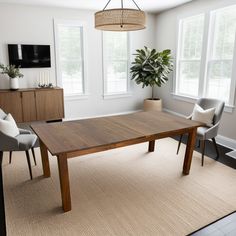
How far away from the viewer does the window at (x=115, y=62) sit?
537 centimetres

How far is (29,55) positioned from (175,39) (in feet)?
10.3

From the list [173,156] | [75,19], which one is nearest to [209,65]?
[173,156]

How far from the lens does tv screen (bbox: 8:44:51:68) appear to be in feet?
14.8

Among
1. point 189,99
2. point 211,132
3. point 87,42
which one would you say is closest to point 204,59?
point 189,99

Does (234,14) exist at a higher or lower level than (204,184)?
higher

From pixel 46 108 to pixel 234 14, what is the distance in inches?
148

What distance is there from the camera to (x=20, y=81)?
15.4 ft

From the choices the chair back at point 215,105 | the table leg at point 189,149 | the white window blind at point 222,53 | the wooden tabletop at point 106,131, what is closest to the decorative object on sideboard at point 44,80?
the wooden tabletop at point 106,131

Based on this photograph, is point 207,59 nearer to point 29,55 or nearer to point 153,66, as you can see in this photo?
point 153,66

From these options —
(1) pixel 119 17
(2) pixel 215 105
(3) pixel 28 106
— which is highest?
(1) pixel 119 17

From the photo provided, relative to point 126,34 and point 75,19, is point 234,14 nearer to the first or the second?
point 126,34

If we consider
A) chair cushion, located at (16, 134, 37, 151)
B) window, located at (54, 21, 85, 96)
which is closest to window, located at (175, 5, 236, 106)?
window, located at (54, 21, 85, 96)

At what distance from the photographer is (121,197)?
2482 mm

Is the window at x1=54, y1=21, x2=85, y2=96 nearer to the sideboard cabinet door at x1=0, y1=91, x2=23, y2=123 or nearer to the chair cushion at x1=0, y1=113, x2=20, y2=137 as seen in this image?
the sideboard cabinet door at x1=0, y1=91, x2=23, y2=123
